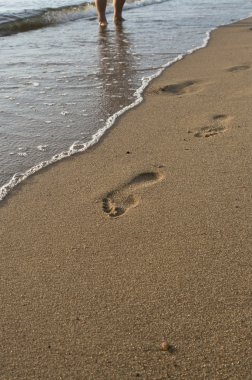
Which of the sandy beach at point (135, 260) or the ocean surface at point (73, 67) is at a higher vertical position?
the ocean surface at point (73, 67)

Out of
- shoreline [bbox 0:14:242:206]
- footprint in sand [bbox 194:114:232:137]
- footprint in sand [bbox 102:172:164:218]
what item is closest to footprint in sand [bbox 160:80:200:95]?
shoreline [bbox 0:14:242:206]

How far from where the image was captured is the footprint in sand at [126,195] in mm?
2281

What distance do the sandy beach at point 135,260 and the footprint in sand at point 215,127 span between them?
0.04ft

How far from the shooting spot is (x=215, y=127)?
10.3 feet

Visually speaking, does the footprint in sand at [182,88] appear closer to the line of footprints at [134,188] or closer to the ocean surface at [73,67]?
the ocean surface at [73,67]

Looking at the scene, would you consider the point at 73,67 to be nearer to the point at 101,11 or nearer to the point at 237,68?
the point at 237,68

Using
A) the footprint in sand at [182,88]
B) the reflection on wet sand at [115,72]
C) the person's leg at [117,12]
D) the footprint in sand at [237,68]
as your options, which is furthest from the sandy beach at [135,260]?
the person's leg at [117,12]

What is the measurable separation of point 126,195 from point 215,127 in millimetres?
1021

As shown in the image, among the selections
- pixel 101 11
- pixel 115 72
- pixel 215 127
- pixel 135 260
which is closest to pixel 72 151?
pixel 215 127

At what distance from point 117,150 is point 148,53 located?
2957 millimetres

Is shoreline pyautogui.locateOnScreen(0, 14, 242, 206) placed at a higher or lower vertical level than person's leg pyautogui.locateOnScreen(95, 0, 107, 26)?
lower

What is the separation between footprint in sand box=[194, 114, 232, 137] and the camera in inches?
120

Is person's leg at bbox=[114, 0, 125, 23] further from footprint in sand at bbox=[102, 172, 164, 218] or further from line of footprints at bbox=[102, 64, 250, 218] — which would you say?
footprint in sand at bbox=[102, 172, 164, 218]

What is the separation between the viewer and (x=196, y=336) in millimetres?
1516
